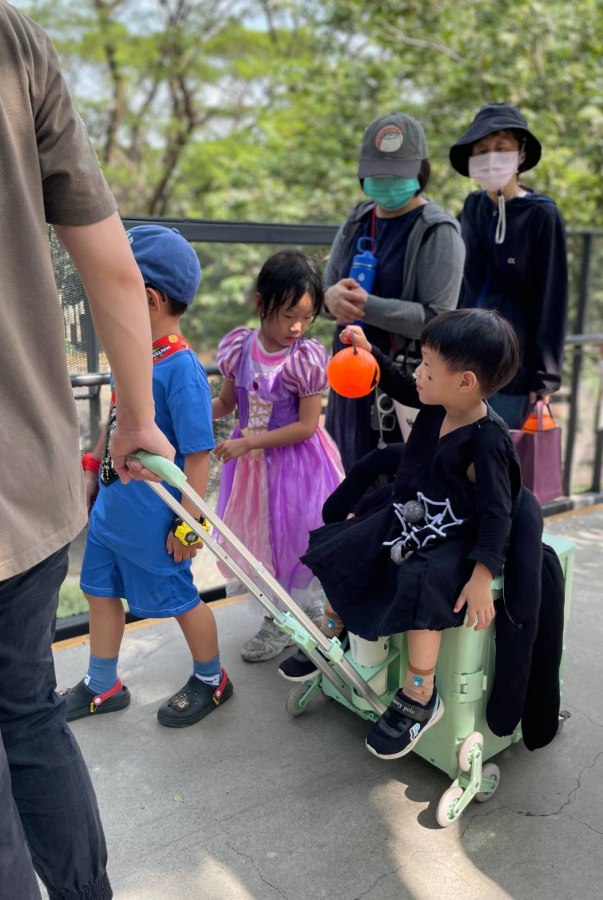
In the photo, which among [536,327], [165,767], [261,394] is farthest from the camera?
[536,327]

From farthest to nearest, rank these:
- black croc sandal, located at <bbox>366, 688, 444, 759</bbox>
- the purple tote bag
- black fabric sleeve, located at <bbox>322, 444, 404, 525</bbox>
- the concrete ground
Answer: the purple tote bag, black fabric sleeve, located at <bbox>322, 444, 404, 525</bbox>, black croc sandal, located at <bbox>366, 688, 444, 759</bbox>, the concrete ground

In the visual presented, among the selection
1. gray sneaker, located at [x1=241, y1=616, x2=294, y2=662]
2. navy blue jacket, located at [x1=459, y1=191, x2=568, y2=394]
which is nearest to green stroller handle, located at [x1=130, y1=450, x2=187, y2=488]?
gray sneaker, located at [x1=241, y1=616, x2=294, y2=662]

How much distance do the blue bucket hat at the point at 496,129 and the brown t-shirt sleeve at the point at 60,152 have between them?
2167 mm

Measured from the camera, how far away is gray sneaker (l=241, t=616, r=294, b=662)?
3.02 meters

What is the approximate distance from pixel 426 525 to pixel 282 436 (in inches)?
30.8

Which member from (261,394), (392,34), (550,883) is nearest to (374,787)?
(550,883)

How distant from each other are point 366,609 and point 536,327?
5.29ft

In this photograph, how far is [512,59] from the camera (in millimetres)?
8828

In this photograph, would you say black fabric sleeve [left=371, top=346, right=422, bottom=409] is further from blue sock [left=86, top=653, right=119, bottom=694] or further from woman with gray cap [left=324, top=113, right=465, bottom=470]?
blue sock [left=86, top=653, right=119, bottom=694]

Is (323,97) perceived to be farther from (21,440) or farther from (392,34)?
(21,440)

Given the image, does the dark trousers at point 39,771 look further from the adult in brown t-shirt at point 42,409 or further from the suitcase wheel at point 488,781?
the suitcase wheel at point 488,781

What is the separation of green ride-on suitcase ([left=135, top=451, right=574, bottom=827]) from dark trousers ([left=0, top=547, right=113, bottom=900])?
55 centimetres

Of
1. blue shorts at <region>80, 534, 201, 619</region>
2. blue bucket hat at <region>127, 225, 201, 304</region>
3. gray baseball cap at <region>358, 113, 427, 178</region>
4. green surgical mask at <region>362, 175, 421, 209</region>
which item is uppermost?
gray baseball cap at <region>358, 113, 427, 178</region>

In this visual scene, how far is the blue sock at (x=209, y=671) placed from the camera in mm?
2676
